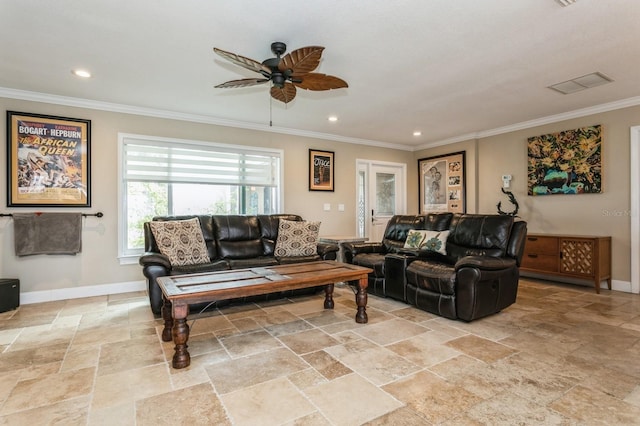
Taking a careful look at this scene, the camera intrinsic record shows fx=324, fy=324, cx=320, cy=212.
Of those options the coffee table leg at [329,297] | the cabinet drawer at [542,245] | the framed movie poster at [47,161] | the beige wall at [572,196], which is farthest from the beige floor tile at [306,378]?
the beige wall at [572,196]

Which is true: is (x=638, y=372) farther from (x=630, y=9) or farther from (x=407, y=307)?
(x=630, y=9)

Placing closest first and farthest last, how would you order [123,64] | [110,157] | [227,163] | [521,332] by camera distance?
[521,332] < [123,64] < [110,157] < [227,163]

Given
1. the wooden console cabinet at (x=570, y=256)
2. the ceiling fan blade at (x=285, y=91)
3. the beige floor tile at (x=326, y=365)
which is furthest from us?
the wooden console cabinet at (x=570, y=256)

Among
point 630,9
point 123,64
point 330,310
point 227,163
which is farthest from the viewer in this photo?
point 227,163

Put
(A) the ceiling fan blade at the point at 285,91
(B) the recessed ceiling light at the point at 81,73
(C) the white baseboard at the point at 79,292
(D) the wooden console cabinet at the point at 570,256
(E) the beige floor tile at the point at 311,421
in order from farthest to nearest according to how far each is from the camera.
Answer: (D) the wooden console cabinet at the point at 570,256
(C) the white baseboard at the point at 79,292
(B) the recessed ceiling light at the point at 81,73
(A) the ceiling fan blade at the point at 285,91
(E) the beige floor tile at the point at 311,421

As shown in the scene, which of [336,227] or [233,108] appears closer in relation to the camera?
[233,108]

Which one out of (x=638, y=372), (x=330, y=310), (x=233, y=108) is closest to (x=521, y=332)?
(x=638, y=372)

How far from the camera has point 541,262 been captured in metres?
4.65

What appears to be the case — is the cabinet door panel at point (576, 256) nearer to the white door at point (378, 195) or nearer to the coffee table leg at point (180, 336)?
the white door at point (378, 195)

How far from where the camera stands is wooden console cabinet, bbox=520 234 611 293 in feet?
13.5

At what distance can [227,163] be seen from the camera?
16.7ft

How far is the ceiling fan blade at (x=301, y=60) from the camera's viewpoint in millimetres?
2221

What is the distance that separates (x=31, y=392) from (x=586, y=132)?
21.0ft

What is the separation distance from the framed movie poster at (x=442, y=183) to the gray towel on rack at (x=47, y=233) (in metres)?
5.94
